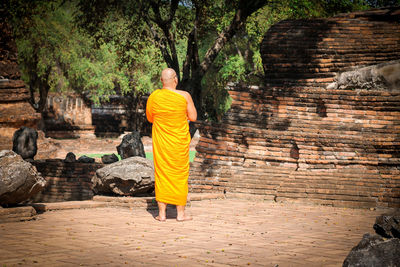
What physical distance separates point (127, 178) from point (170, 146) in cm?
150

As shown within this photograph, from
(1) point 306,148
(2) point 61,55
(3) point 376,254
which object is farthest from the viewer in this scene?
(2) point 61,55

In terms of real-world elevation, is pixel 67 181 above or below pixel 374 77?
below

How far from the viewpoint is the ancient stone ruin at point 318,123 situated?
322 inches

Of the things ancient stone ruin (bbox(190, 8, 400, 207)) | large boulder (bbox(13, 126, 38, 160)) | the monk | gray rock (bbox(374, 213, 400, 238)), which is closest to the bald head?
the monk

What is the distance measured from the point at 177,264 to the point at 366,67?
7216 millimetres

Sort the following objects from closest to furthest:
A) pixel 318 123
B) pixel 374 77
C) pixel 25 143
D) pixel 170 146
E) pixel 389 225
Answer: pixel 389 225
pixel 170 146
pixel 318 123
pixel 374 77
pixel 25 143

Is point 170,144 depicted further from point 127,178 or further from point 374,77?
point 374,77

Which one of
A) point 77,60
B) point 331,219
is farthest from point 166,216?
point 77,60

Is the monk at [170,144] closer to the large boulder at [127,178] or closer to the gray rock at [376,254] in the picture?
the large boulder at [127,178]

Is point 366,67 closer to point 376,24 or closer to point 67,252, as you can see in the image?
point 376,24

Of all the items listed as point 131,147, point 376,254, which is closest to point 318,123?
point 131,147

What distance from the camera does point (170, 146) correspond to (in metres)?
6.02

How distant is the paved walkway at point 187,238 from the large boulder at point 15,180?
1.12 feet

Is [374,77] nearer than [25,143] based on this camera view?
Yes
